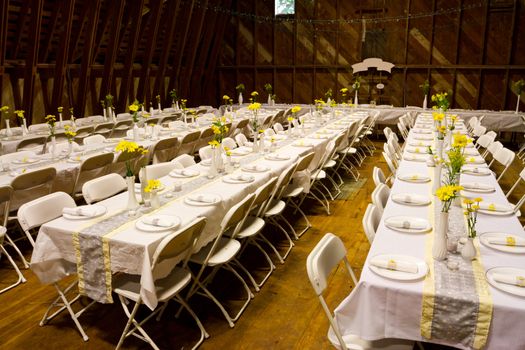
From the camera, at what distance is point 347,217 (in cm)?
597

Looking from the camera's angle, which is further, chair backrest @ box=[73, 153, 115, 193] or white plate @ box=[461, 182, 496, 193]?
chair backrest @ box=[73, 153, 115, 193]

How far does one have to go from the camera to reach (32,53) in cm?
866

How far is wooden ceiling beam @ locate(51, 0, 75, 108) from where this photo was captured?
890 centimetres

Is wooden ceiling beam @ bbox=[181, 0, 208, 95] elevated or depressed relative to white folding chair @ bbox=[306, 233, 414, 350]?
elevated

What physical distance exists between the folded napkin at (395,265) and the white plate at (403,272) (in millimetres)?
18

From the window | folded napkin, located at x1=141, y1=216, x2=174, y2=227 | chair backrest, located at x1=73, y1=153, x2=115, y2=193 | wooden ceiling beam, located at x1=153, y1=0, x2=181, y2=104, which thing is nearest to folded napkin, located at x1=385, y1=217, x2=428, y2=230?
folded napkin, located at x1=141, y1=216, x2=174, y2=227

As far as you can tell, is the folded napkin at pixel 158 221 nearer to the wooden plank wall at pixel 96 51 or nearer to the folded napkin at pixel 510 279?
the folded napkin at pixel 510 279

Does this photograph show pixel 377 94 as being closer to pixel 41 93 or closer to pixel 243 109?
pixel 243 109

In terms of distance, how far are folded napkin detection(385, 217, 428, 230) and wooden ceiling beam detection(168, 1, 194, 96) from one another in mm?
10079

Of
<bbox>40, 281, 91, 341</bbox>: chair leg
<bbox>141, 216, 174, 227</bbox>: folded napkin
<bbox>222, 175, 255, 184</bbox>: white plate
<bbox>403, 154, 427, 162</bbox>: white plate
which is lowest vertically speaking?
<bbox>40, 281, 91, 341</bbox>: chair leg

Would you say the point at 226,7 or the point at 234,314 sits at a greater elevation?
the point at 226,7

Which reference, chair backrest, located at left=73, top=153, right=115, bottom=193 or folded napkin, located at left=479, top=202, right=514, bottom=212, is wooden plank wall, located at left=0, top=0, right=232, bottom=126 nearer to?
chair backrest, located at left=73, top=153, right=115, bottom=193

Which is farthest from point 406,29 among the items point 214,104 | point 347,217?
point 347,217

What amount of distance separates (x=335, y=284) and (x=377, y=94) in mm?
10041
